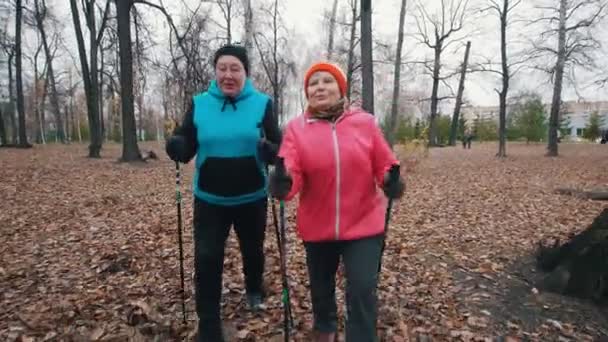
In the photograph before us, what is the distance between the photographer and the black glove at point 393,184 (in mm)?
2451

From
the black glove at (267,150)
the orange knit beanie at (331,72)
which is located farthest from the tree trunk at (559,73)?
the black glove at (267,150)

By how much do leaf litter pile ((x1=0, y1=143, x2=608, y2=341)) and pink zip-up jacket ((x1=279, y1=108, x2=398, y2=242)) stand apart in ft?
4.12

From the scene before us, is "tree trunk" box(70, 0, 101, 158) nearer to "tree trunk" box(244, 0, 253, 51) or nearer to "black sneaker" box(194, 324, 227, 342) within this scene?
"tree trunk" box(244, 0, 253, 51)

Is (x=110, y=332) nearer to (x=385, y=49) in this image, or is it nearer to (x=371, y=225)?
(x=371, y=225)

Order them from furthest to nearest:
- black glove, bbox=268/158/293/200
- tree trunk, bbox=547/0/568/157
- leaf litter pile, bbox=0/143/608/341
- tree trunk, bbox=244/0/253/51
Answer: tree trunk, bbox=244/0/253/51 → tree trunk, bbox=547/0/568/157 → leaf litter pile, bbox=0/143/608/341 → black glove, bbox=268/158/293/200

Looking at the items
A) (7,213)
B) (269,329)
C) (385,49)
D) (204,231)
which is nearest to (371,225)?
(204,231)

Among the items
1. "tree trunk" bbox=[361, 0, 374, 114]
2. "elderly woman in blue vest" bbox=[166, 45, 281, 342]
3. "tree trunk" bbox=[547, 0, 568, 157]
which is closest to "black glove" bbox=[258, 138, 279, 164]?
"elderly woman in blue vest" bbox=[166, 45, 281, 342]

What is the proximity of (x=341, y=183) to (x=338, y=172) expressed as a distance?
0.23ft

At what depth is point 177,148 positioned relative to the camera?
2.77 m

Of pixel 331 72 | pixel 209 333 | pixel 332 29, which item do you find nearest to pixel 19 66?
pixel 332 29

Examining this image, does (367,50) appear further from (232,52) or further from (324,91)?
(324,91)

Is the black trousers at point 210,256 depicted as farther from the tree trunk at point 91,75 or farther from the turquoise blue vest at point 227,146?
the tree trunk at point 91,75

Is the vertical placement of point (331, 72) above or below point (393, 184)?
above

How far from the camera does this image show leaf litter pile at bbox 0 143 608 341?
324 cm
